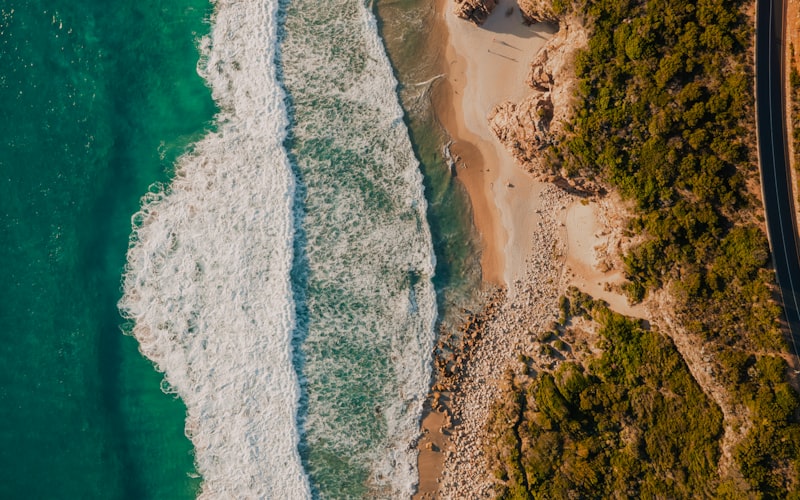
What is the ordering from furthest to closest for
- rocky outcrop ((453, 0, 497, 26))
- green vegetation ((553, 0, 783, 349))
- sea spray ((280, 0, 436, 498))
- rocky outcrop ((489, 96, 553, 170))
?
sea spray ((280, 0, 436, 498)) → rocky outcrop ((453, 0, 497, 26)) → rocky outcrop ((489, 96, 553, 170)) → green vegetation ((553, 0, 783, 349))

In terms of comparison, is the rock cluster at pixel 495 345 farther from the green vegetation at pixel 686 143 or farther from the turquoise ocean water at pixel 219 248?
the green vegetation at pixel 686 143

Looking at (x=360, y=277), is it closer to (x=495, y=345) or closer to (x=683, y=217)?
(x=495, y=345)

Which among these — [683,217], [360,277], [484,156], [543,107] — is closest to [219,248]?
[360,277]

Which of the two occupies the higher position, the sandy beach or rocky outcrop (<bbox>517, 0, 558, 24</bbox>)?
rocky outcrop (<bbox>517, 0, 558, 24</bbox>)

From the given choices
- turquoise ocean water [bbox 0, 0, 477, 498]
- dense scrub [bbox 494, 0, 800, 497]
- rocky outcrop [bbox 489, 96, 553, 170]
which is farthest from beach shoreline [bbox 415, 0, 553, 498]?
dense scrub [bbox 494, 0, 800, 497]

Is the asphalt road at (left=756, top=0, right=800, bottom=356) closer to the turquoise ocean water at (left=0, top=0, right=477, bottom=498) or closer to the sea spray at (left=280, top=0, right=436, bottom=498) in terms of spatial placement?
the turquoise ocean water at (left=0, top=0, right=477, bottom=498)

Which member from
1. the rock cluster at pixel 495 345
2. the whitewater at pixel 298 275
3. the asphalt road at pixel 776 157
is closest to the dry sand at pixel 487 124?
the rock cluster at pixel 495 345

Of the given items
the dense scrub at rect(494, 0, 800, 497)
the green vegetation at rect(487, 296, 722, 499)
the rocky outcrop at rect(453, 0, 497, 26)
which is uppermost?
the rocky outcrop at rect(453, 0, 497, 26)
